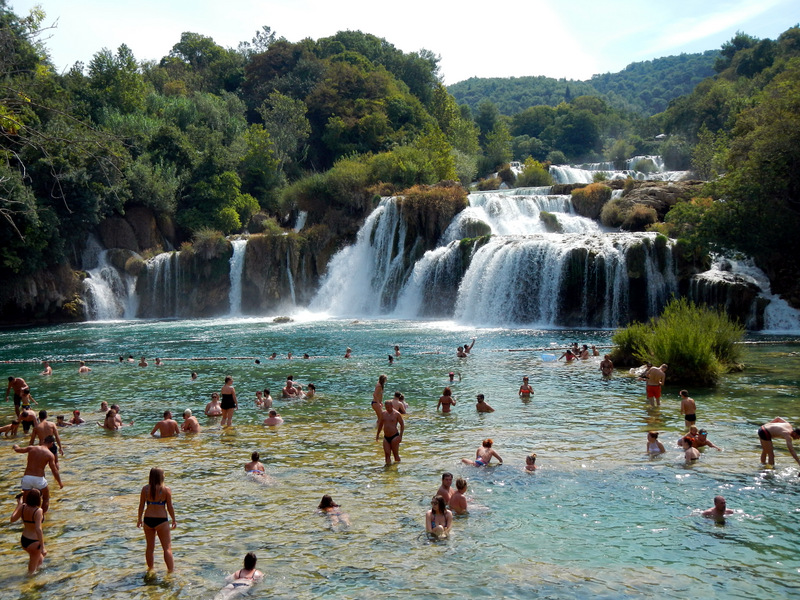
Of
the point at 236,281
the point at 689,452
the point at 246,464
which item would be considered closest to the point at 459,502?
the point at 246,464

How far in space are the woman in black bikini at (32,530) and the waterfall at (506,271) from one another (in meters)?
27.7

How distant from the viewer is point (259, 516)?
10172 millimetres

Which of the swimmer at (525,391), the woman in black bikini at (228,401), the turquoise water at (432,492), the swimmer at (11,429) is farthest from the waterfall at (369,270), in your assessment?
the swimmer at (11,429)

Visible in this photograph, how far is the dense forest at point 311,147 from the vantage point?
30.4m

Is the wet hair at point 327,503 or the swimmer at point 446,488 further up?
the swimmer at point 446,488

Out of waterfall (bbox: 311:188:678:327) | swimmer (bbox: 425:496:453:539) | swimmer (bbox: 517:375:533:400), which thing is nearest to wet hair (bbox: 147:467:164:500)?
swimmer (bbox: 425:496:453:539)

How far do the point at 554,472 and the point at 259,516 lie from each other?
5.17 metres

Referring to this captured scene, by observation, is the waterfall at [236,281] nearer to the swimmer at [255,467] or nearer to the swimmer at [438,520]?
the swimmer at [255,467]

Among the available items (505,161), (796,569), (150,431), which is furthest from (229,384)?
(505,161)

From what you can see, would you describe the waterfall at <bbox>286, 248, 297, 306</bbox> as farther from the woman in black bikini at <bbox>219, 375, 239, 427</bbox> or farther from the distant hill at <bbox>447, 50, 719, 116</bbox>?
the distant hill at <bbox>447, 50, 719, 116</bbox>

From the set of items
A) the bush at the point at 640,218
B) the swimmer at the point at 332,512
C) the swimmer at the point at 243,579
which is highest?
the bush at the point at 640,218

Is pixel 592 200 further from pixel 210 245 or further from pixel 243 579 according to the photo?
pixel 243 579

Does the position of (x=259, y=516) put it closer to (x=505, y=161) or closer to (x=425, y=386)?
(x=425, y=386)

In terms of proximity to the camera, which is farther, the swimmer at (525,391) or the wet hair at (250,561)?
the swimmer at (525,391)
